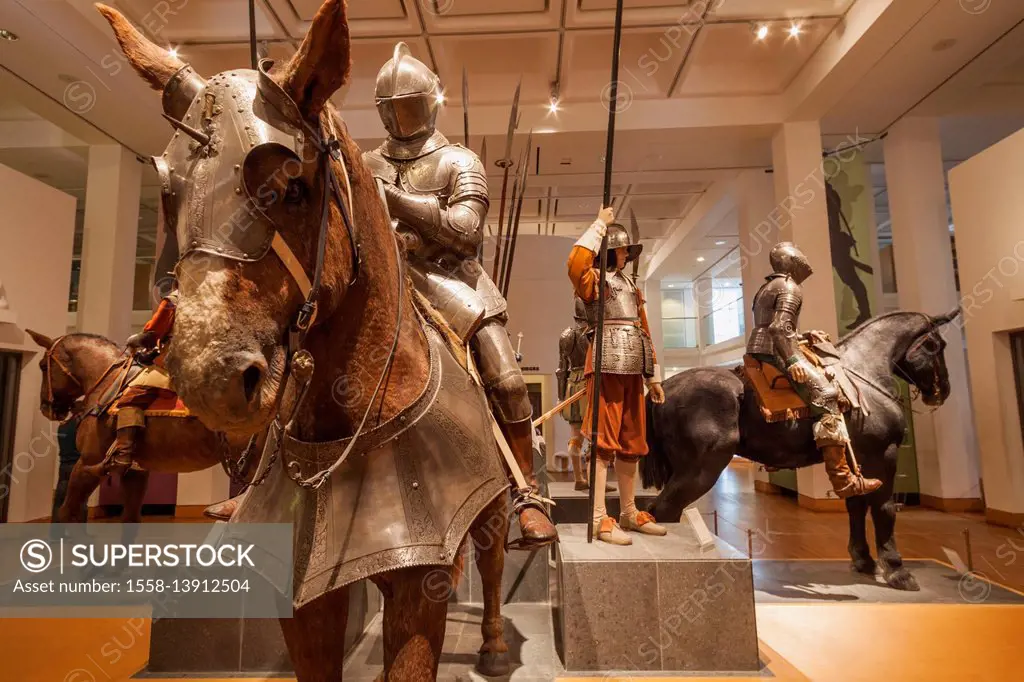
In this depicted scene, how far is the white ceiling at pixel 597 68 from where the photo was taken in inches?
215

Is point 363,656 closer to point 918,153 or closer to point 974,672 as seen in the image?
point 974,672

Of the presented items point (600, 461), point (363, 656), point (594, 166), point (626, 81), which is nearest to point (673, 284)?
point (594, 166)

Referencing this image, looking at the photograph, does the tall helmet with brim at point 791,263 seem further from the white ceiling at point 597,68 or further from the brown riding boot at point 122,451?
the brown riding boot at point 122,451

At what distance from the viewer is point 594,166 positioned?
7996 millimetres

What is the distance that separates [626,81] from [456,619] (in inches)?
240

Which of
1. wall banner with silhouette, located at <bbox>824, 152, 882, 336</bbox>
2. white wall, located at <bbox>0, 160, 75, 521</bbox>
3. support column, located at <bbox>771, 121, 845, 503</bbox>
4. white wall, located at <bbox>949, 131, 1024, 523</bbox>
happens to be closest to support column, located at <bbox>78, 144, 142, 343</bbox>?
white wall, located at <bbox>0, 160, 75, 521</bbox>

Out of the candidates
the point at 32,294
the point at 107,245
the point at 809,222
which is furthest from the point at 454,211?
the point at 107,245

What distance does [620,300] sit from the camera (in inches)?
141

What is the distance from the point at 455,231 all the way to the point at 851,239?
8.00 m

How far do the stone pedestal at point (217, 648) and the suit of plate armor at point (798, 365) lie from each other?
3.26 m

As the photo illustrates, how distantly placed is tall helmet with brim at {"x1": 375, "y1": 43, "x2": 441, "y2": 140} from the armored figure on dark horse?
2.89 meters

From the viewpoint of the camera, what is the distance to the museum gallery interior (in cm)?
122

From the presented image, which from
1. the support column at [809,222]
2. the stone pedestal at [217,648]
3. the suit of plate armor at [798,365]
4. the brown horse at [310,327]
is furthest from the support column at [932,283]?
the brown horse at [310,327]

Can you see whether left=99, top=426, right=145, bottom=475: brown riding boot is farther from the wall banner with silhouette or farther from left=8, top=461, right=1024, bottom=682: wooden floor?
the wall banner with silhouette
